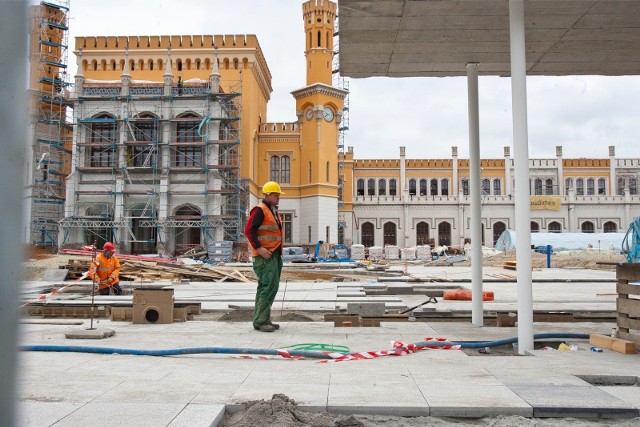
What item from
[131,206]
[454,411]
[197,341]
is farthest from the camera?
[131,206]

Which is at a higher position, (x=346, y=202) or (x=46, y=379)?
(x=346, y=202)

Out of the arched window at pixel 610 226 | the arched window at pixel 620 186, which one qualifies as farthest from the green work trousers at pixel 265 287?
the arched window at pixel 620 186

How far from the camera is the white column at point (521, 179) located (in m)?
5.73

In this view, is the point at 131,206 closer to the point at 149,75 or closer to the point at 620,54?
the point at 149,75

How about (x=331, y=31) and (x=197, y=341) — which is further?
(x=331, y=31)

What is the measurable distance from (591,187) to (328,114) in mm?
38956

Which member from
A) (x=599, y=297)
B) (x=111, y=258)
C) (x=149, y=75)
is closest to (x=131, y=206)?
(x=149, y=75)

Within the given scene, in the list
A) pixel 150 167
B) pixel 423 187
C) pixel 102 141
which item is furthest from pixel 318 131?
pixel 423 187

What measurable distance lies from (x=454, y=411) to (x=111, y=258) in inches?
427

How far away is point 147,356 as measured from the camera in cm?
544

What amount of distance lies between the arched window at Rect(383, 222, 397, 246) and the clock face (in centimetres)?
1868

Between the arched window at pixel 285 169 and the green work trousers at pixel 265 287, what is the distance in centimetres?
Result: 4397

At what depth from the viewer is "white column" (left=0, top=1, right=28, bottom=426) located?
1.07 m

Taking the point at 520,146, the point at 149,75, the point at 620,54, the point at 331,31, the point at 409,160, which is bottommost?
the point at 520,146
